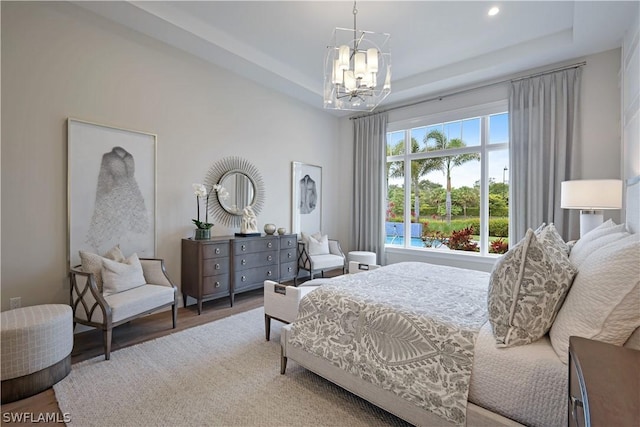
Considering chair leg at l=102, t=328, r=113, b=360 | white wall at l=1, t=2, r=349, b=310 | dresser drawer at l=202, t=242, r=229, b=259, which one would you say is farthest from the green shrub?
chair leg at l=102, t=328, r=113, b=360

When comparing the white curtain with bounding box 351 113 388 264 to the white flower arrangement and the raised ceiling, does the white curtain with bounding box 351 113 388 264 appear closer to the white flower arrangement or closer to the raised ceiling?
the raised ceiling

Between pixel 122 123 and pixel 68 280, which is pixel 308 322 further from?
pixel 122 123

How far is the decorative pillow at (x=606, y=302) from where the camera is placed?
1.07 metres

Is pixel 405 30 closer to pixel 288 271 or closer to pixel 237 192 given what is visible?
pixel 237 192

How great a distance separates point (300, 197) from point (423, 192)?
86.2 inches

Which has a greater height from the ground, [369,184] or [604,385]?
[369,184]

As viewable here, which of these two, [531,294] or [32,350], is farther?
[32,350]

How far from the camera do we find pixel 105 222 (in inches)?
122

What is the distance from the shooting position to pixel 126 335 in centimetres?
287

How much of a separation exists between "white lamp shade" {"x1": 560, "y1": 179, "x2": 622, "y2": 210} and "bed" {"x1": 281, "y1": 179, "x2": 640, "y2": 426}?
2.21 ft

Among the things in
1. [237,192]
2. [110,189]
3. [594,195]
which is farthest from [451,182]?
[110,189]

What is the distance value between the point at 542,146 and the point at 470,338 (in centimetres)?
355

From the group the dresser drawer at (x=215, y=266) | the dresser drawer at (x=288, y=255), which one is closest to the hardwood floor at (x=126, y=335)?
the dresser drawer at (x=215, y=266)

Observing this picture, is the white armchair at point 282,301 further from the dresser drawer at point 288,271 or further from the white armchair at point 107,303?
the dresser drawer at point 288,271
